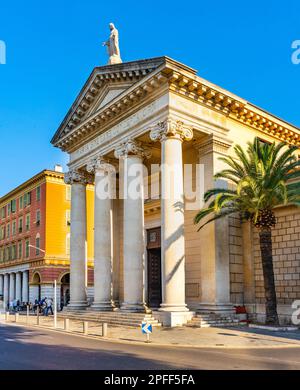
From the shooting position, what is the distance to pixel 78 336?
19.2 m

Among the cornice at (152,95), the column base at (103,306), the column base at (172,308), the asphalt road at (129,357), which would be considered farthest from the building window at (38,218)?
the asphalt road at (129,357)

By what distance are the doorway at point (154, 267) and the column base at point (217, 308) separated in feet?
22.4

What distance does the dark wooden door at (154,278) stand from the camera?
2965 centimetres

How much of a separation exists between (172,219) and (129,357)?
31.7 ft

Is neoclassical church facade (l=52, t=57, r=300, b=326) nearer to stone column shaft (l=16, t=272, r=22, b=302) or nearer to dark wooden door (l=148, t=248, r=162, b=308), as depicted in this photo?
dark wooden door (l=148, t=248, r=162, b=308)

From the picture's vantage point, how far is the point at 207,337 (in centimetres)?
1745

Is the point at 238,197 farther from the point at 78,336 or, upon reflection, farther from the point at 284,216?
the point at 78,336

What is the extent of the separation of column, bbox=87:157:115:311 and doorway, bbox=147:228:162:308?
3.07m

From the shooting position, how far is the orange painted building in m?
52.3

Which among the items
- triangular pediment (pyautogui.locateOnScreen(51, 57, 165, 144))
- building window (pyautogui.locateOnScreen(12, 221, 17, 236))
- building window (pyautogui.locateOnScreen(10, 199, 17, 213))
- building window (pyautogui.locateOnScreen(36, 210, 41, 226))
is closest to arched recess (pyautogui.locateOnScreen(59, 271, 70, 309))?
building window (pyautogui.locateOnScreen(36, 210, 41, 226))

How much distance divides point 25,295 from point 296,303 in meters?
41.5

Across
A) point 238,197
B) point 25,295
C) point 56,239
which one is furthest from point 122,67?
point 25,295

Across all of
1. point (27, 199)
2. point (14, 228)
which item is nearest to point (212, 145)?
point (27, 199)
